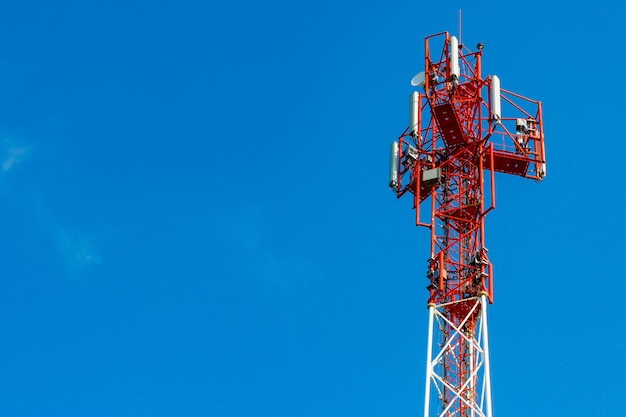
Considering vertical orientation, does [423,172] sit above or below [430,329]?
above

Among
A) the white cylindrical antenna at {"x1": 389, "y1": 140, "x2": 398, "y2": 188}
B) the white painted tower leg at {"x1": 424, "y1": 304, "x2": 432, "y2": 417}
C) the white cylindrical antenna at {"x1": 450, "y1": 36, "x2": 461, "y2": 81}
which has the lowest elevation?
the white painted tower leg at {"x1": 424, "y1": 304, "x2": 432, "y2": 417}

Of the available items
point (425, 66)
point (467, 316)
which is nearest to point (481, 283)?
point (467, 316)

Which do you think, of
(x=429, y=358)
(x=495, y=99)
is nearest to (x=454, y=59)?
(x=495, y=99)

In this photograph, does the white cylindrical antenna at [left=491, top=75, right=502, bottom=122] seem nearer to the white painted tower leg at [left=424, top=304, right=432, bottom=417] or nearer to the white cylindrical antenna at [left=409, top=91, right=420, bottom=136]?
the white cylindrical antenna at [left=409, top=91, right=420, bottom=136]

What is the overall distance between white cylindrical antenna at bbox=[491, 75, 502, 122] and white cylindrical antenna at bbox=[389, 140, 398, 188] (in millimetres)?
6307

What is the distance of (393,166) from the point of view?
343ft

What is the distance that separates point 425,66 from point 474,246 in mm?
12106

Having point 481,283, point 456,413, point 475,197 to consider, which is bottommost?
point 456,413

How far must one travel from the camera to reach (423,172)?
103 meters

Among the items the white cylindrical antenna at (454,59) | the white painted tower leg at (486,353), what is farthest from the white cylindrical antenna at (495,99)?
the white painted tower leg at (486,353)

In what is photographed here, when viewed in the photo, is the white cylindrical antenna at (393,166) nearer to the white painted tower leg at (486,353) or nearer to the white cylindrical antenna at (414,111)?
the white cylindrical antenna at (414,111)

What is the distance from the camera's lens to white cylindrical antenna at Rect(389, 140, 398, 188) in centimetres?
10425

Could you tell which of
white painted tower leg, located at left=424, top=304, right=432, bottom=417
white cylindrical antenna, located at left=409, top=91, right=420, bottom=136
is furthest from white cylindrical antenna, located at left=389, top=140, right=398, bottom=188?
white painted tower leg, located at left=424, top=304, right=432, bottom=417

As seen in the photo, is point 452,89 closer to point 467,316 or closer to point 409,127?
point 409,127
